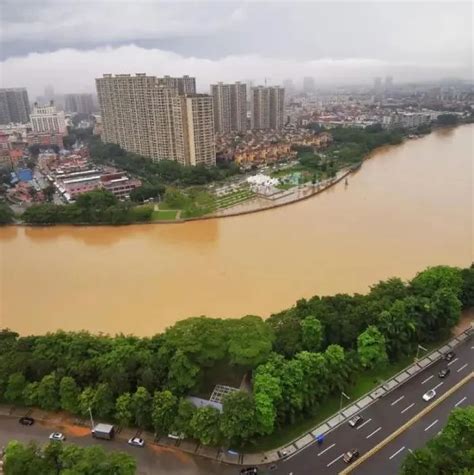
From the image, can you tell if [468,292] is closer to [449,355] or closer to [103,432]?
[449,355]

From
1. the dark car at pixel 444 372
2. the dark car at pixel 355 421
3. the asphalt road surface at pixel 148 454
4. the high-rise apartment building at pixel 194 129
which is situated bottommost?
the asphalt road surface at pixel 148 454

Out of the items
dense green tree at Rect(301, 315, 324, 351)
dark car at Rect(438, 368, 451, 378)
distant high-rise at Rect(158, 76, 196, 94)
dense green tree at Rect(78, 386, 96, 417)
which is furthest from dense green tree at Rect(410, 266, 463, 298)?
distant high-rise at Rect(158, 76, 196, 94)

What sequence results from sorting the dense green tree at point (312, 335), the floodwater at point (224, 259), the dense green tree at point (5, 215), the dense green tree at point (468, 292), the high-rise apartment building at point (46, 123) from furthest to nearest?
1. the high-rise apartment building at point (46, 123)
2. the dense green tree at point (5, 215)
3. the floodwater at point (224, 259)
4. the dense green tree at point (468, 292)
5. the dense green tree at point (312, 335)

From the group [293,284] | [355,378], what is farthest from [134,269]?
[355,378]

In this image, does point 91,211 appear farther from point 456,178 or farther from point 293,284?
point 456,178

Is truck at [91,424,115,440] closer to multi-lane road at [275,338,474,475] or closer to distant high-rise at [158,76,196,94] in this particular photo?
multi-lane road at [275,338,474,475]

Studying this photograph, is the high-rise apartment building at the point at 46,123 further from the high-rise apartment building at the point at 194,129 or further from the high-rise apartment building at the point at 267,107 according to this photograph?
the high-rise apartment building at the point at 194,129

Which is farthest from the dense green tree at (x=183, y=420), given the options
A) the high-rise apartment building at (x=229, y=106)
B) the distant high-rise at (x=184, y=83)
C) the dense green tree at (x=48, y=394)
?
the high-rise apartment building at (x=229, y=106)
